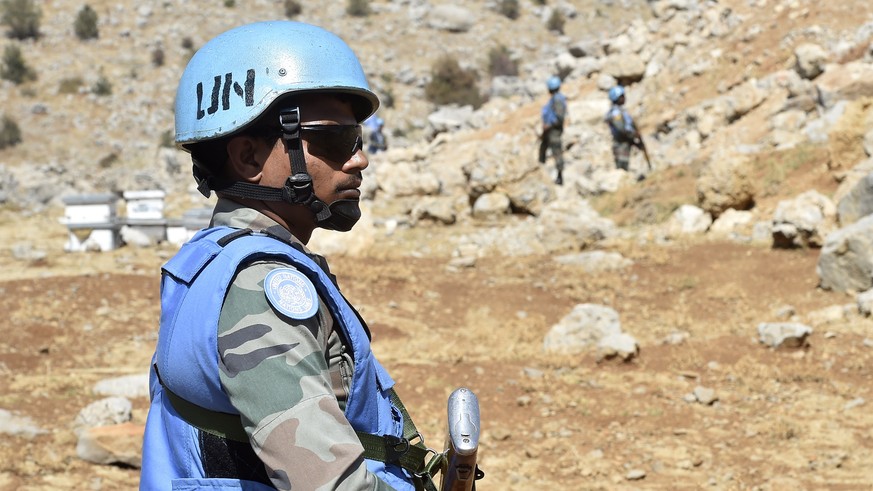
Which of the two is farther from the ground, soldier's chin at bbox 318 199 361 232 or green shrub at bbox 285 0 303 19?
soldier's chin at bbox 318 199 361 232

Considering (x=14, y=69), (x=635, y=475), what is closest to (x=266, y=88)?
(x=635, y=475)

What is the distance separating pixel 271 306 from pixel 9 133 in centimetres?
3348

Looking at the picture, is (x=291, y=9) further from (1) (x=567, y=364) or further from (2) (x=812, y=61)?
(1) (x=567, y=364)

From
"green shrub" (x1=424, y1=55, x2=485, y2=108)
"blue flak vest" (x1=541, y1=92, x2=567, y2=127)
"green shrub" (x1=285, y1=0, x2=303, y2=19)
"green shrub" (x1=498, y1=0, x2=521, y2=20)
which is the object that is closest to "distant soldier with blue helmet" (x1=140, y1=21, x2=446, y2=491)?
"blue flak vest" (x1=541, y1=92, x2=567, y2=127)

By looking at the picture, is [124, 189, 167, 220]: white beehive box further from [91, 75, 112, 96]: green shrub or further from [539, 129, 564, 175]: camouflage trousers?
[91, 75, 112, 96]: green shrub

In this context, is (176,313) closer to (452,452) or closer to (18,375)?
(452,452)

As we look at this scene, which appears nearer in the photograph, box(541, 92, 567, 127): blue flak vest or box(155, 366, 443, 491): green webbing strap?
box(155, 366, 443, 491): green webbing strap

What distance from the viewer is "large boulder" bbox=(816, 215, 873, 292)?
8391 millimetres

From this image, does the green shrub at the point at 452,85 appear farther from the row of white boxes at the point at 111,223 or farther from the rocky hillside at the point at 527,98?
the row of white boxes at the point at 111,223

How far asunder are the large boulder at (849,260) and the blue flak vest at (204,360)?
7655 millimetres

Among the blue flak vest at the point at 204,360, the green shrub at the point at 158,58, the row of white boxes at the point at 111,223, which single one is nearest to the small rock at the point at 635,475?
the blue flak vest at the point at 204,360

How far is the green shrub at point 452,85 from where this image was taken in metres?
36.1

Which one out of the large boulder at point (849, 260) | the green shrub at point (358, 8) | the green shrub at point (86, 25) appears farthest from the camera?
the green shrub at point (358, 8)

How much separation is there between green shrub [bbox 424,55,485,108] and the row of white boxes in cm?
2393
